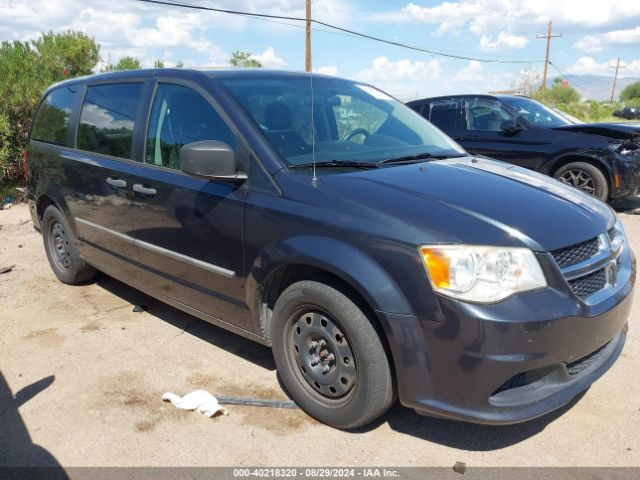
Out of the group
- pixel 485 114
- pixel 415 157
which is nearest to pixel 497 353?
pixel 415 157

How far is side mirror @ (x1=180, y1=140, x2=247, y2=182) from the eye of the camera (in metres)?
2.92

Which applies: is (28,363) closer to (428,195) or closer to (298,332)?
(298,332)

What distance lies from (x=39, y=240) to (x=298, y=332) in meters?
5.35

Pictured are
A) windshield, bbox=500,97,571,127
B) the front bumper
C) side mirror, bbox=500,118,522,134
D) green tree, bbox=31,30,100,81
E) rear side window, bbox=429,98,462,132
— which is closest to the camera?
the front bumper

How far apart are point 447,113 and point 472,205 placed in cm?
663

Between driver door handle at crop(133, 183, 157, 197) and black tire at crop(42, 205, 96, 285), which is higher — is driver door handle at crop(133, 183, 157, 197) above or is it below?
above

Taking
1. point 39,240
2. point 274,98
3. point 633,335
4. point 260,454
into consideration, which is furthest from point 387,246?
point 39,240

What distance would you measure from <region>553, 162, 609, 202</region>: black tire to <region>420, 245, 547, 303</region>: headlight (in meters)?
5.92

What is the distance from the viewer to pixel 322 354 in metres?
2.85

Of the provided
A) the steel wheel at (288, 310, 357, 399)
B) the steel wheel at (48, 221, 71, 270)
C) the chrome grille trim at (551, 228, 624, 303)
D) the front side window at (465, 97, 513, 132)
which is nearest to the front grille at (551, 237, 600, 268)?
the chrome grille trim at (551, 228, 624, 303)

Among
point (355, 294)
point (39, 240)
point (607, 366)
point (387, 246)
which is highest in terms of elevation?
point (387, 246)

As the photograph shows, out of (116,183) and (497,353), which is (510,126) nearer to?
(116,183)

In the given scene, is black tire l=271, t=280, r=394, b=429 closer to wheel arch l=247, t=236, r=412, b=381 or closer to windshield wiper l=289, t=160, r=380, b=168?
wheel arch l=247, t=236, r=412, b=381

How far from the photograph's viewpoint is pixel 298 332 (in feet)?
9.68
